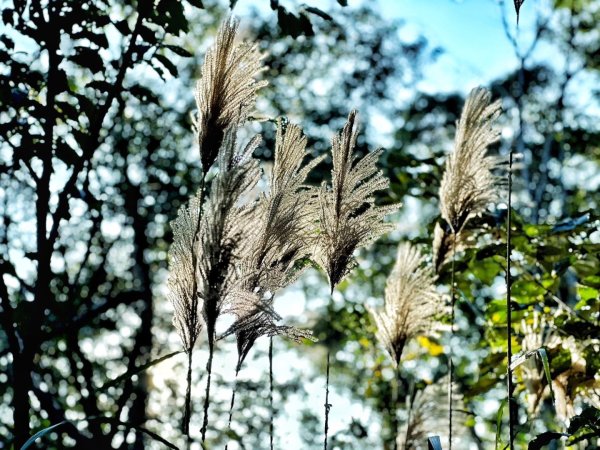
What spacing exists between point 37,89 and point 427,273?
5.32 ft

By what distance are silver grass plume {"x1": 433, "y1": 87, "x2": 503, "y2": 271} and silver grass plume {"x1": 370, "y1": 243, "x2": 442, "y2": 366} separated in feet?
0.73

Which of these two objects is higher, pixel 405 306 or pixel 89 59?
pixel 89 59

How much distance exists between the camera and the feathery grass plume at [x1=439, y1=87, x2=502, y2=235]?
225cm

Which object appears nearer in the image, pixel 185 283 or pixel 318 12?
pixel 185 283

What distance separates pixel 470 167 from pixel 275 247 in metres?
0.89

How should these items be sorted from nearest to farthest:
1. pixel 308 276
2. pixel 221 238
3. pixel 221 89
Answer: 1. pixel 221 238
2. pixel 221 89
3. pixel 308 276

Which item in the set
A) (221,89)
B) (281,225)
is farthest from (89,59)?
(281,225)

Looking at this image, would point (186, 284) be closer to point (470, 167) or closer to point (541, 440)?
point (541, 440)

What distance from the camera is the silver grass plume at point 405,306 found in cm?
234

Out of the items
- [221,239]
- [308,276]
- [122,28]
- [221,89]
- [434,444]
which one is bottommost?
[434,444]

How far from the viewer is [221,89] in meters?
1.67

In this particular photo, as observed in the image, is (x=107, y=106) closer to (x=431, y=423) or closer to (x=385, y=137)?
(x=431, y=423)

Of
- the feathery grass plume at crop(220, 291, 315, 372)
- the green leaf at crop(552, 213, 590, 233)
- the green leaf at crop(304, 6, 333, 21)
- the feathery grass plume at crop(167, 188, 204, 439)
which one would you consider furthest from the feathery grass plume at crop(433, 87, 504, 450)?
the feathery grass plume at crop(167, 188, 204, 439)

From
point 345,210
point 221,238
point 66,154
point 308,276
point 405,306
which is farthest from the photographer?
point 308,276
